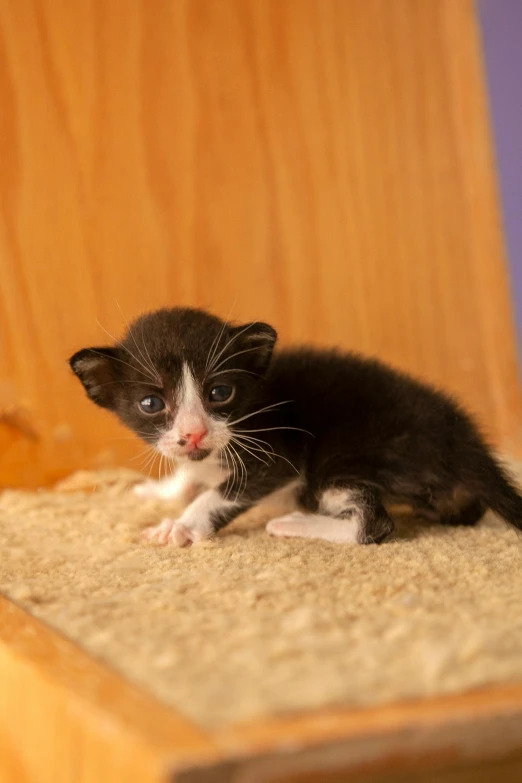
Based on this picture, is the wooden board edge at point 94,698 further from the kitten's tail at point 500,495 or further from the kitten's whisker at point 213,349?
the kitten's tail at point 500,495

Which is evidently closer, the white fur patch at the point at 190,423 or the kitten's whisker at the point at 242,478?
the white fur patch at the point at 190,423

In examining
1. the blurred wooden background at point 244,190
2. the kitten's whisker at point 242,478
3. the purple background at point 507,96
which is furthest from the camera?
the purple background at point 507,96

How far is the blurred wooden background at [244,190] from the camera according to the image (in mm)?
1958

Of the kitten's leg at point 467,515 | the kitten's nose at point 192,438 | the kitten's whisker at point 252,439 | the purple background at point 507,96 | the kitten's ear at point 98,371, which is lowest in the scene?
the kitten's leg at point 467,515

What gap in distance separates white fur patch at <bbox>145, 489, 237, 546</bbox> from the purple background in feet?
3.97

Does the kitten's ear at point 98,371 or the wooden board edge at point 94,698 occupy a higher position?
the kitten's ear at point 98,371

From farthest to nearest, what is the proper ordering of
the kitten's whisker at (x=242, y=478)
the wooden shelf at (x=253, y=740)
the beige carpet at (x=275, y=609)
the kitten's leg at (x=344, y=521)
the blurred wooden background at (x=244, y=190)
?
the blurred wooden background at (x=244, y=190) → the kitten's whisker at (x=242, y=478) → the kitten's leg at (x=344, y=521) → the beige carpet at (x=275, y=609) → the wooden shelf at (x=253, y=740)

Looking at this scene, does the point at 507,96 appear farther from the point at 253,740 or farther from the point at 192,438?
the point at 253,740

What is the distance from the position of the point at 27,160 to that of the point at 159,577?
1.14 m

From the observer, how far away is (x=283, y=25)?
2137 mm

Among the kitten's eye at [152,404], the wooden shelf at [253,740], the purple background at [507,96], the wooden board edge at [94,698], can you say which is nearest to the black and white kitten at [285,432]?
the kitten's eye at [152,404]

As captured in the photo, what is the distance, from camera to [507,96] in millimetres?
2281

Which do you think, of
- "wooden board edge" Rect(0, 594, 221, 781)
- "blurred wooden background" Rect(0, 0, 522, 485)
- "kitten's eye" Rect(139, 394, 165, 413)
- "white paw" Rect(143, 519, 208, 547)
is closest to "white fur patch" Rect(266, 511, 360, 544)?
"white paw" Rect(143, 519, 208, 547)

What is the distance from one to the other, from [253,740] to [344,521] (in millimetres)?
809
